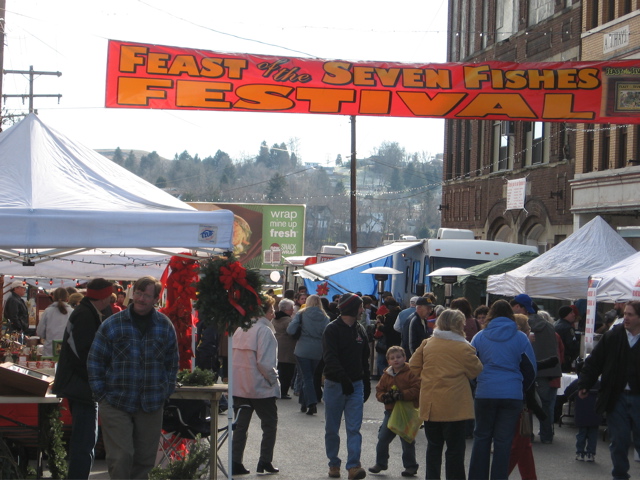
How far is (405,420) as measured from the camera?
878 centimetres

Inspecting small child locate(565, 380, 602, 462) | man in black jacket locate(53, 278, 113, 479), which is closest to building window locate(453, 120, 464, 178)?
small child locate(565, 380, 602, 462)

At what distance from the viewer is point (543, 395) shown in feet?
37.1

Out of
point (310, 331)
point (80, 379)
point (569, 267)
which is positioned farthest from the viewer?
point (569, 267)

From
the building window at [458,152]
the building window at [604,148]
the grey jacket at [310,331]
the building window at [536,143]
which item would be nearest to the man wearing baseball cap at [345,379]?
the grey jacket at [310,331]

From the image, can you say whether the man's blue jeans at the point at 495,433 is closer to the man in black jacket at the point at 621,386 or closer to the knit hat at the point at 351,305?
the man in black jacket at the point at 621,386

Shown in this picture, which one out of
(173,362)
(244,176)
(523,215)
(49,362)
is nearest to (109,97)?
(49,362)

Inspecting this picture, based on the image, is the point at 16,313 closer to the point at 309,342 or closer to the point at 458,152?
the point at 309,342

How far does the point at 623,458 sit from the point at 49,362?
6.27 m

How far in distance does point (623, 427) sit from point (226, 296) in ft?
12.7

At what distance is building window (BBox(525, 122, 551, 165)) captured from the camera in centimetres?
2800

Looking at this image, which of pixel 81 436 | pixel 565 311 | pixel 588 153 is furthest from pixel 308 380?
pixel 588 153

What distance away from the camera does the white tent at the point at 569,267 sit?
15.7 meters

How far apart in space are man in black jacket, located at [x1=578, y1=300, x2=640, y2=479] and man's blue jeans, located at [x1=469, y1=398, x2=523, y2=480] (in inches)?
29.6

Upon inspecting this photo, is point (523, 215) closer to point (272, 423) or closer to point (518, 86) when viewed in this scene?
point (518, 86)
